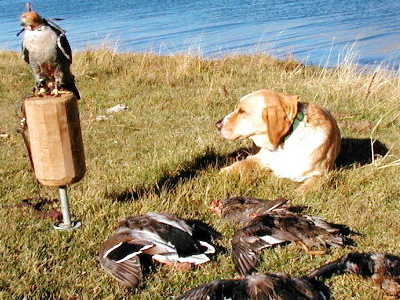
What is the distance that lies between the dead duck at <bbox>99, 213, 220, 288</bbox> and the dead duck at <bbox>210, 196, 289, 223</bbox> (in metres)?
0.44

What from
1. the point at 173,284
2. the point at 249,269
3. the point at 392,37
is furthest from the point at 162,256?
the point at 392,37

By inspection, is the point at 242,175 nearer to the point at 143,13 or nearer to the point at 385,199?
the point at 385,199

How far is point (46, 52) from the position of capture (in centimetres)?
381

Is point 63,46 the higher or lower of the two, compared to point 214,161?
higher

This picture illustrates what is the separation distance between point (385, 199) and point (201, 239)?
72.3 inches

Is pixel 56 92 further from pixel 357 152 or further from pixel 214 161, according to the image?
pixel 357 152

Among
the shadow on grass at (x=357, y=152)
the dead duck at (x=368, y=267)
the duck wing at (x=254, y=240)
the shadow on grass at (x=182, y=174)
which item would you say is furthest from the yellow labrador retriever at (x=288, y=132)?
the dead duck at (x=368, y=267)

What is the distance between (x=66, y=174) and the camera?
158 inches

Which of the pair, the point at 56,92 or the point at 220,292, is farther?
the point at 56,92

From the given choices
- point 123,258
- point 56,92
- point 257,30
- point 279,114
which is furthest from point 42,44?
point 257,30

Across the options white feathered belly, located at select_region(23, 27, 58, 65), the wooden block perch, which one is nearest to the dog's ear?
the wooden block perch

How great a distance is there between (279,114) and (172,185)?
1242 mm

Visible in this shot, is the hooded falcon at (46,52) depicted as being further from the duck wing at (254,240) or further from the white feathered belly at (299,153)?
the white feathered belly at (299,153)

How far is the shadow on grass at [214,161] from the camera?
5.16 metres
